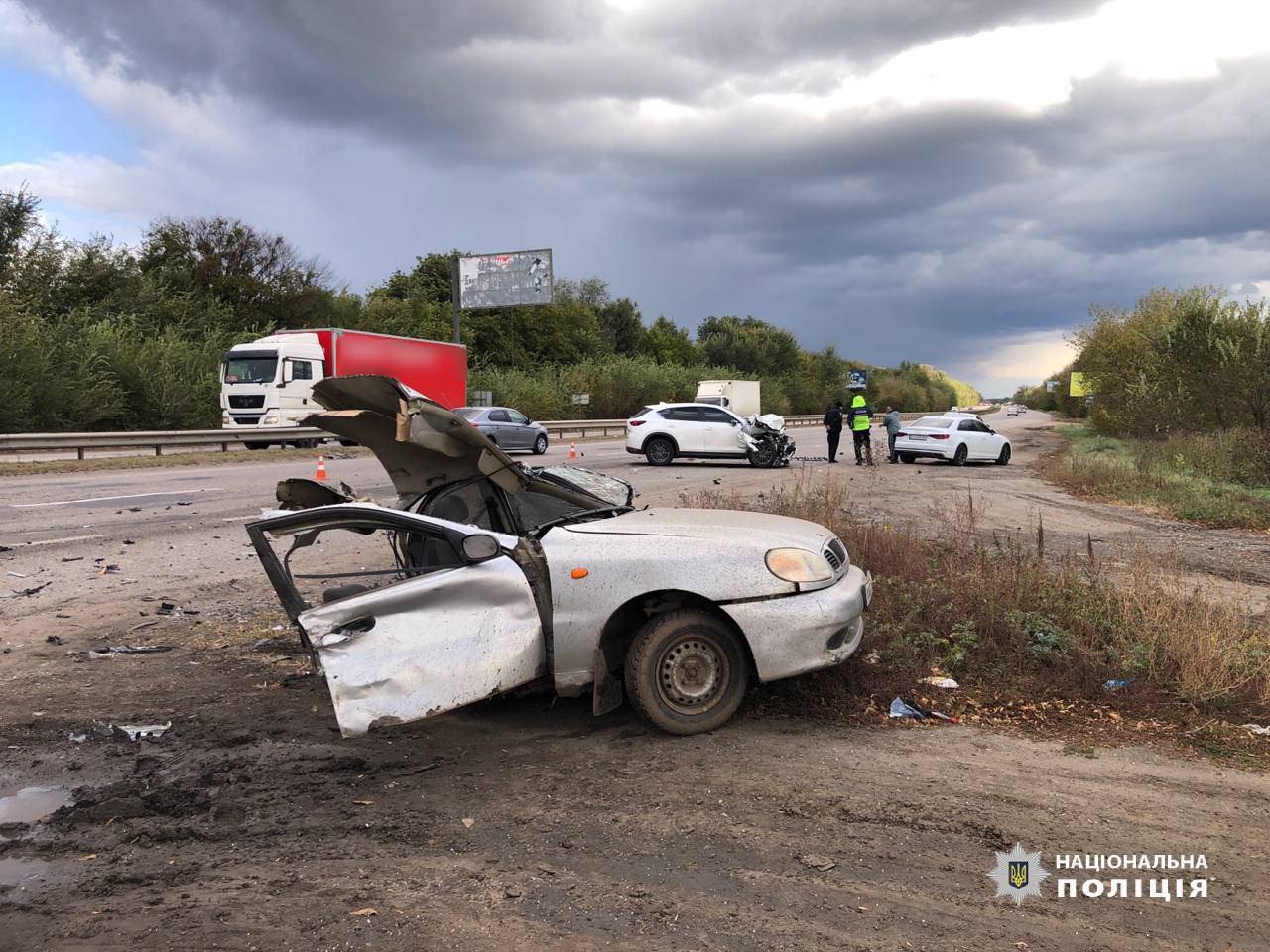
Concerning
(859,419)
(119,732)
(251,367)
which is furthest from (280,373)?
(119,732)

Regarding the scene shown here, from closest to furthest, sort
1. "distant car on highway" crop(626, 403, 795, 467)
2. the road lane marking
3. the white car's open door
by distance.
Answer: the white car's open door → the road lane marking → "distant car on highway" crop(626, 403, 795, 467)

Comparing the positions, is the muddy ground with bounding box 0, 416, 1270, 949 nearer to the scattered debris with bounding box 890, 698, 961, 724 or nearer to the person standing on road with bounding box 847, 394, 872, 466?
the scattered debris with bounding box 890, 698, 961, 724

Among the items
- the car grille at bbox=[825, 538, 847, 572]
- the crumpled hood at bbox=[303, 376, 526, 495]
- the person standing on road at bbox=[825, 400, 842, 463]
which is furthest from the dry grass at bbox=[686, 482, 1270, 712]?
the person standing on road at bbox=[825, 400, 842, 463]

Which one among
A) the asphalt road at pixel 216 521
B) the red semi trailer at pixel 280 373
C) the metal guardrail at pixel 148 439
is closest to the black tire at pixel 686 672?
the asphalt road at pixel 216 521

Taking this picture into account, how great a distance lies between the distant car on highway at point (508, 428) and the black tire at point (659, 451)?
631 cm

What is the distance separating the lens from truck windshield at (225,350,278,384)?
26.9 metres

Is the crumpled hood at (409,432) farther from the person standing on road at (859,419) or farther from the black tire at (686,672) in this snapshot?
the person standing on road at (859,419)

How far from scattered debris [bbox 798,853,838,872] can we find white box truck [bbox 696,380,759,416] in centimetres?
4476

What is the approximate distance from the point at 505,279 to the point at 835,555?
35.9m

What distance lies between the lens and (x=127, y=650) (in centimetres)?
641

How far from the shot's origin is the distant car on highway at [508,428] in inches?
1088

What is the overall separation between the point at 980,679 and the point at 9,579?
8.27 meters

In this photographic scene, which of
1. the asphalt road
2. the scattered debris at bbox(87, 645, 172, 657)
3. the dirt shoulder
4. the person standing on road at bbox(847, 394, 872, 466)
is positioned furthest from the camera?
the person standing on road at bbox(847, 394, 872, 466)

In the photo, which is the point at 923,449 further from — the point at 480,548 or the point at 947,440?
the point at 480,548
